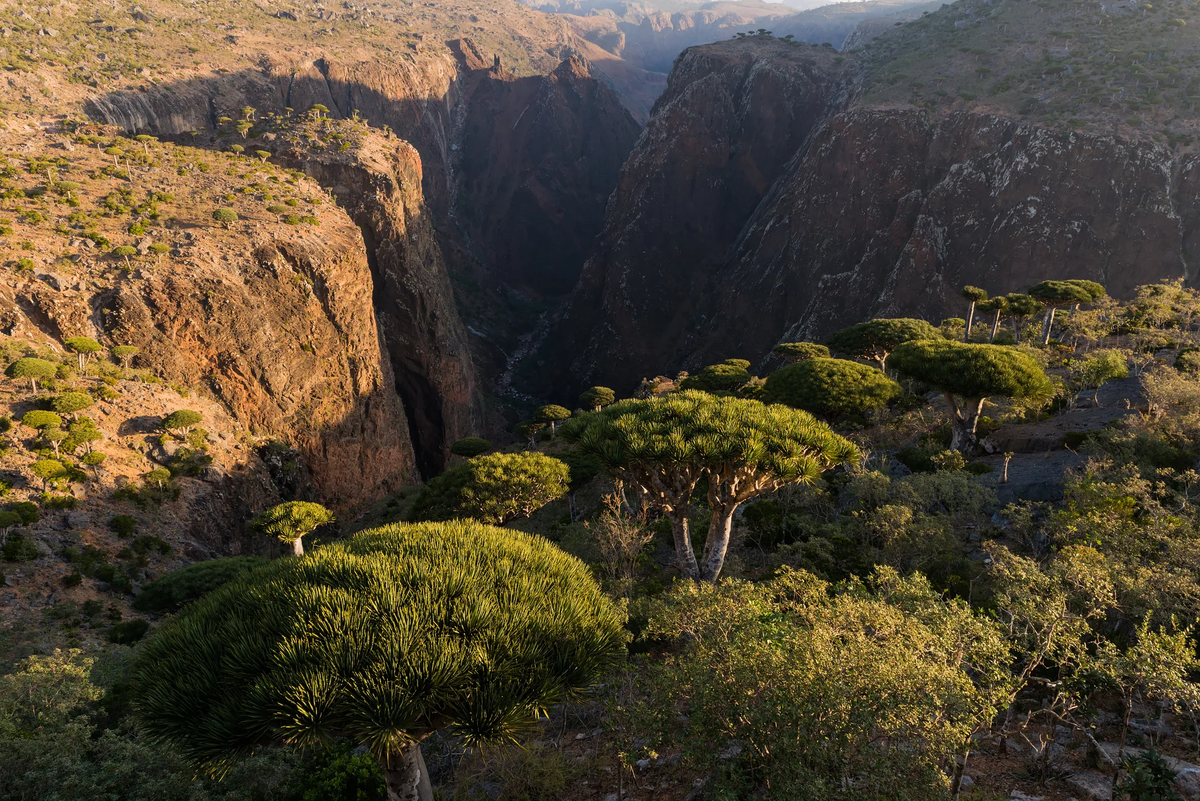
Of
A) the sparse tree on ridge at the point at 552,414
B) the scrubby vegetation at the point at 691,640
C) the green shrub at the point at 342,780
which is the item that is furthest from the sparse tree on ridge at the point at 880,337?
the green shrub at the point at 342,780

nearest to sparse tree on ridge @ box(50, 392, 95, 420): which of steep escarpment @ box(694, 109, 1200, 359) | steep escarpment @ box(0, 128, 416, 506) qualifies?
steep escarpment @ box(0, 128, 416, 506)

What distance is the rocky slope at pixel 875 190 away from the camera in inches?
2367

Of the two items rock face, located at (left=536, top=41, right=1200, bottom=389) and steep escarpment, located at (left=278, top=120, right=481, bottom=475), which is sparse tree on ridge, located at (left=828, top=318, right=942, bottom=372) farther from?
steep escarpment, located at (left=278, top=120, right=481, bottom=475)

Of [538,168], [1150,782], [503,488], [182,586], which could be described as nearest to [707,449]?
[1150,782]

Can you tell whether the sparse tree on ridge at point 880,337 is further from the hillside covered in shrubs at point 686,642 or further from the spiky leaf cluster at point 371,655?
the spiky leaf cluster at point 371,655

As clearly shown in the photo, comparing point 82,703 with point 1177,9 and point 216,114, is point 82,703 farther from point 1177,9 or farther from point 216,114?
point 1177,9

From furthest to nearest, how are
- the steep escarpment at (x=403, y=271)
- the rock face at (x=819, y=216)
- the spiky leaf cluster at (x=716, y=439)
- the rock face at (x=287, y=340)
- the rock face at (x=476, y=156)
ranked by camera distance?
the rock face at (x=476, y=156) → the rock face at (x=819, y=216) → the steep escarpment at (x=403, y=271) → the rock face at (x=287, y=340) → the spiky leaf cluster at (x=716, y=439)

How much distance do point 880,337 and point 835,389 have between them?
55.5 ft

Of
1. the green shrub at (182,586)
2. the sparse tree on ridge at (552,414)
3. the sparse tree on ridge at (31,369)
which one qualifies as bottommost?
the sparse tree on ridge at (552,414)

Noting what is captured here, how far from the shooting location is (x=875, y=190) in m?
74.9

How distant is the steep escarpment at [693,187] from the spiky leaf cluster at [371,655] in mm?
85792

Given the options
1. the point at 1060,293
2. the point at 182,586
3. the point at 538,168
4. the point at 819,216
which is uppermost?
the point at 538,168

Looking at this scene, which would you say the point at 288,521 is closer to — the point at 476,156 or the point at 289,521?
the point at 289,521

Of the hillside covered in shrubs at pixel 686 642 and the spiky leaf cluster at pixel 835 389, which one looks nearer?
the hillside covered in shrubs at pixel 686 642
